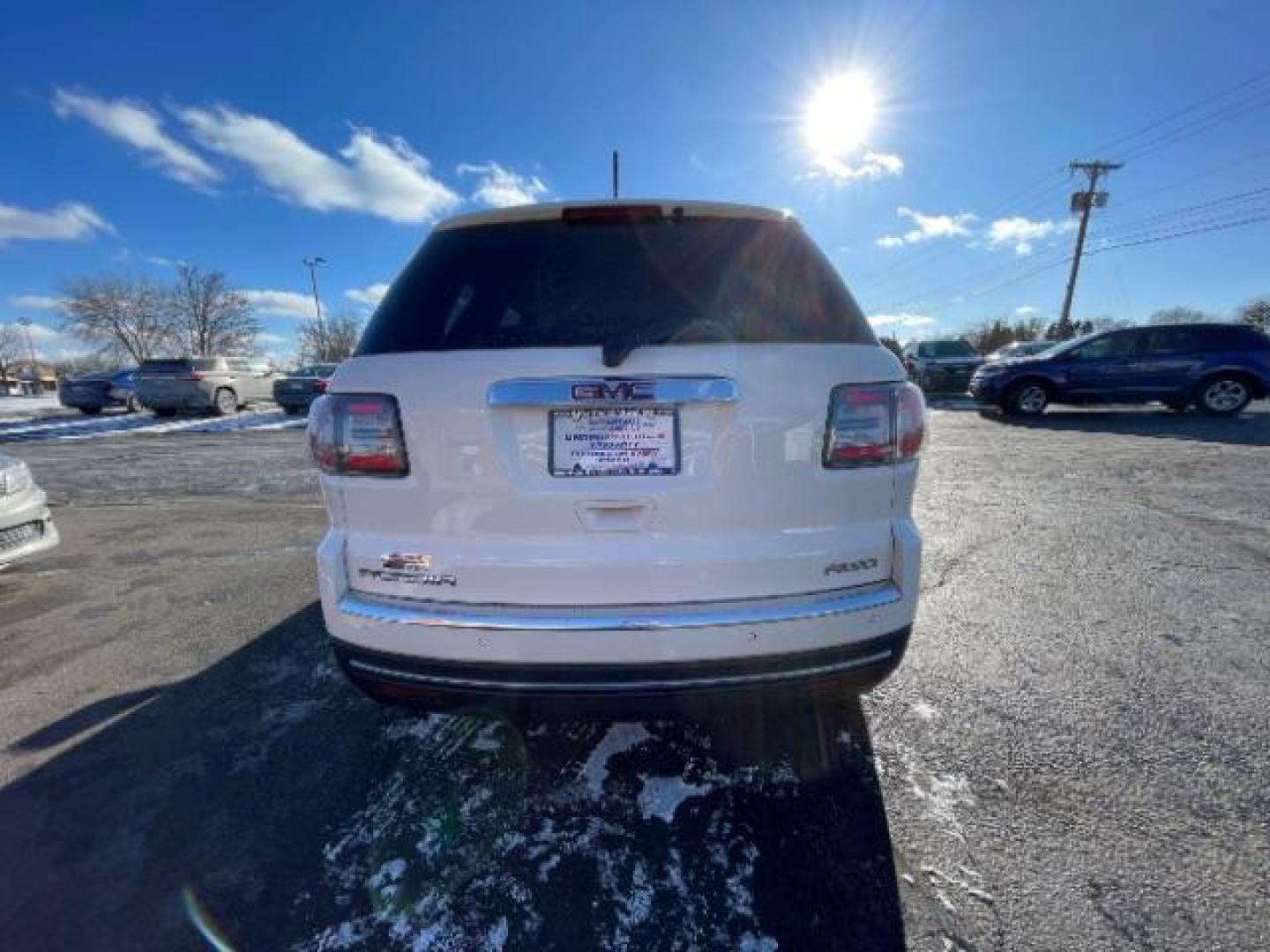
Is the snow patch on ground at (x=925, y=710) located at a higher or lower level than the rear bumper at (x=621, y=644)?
lower

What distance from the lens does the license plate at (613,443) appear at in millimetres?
1642

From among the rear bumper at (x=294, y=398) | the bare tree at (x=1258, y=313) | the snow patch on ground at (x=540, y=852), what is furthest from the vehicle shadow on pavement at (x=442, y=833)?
the bare tree at (x=1258, y=313)

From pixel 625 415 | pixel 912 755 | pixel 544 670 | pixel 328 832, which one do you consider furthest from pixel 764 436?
pixel 328 832

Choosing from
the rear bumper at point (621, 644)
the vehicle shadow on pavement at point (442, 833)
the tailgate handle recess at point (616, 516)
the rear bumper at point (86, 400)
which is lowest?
the rear bumper at point (86, 400)

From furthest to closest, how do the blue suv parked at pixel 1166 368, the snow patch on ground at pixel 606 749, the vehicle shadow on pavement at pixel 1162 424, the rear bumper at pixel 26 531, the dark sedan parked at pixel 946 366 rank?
the dark sedan parked at pixel 946 366 < the blue suv parked at pixel 1166 368 < the vehicle shadow on pavement at pixel 1162 424 < the rear bumper at pixel 26 531 < the snow patch on ground at pixel 606 749

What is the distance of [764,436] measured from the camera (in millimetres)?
1649

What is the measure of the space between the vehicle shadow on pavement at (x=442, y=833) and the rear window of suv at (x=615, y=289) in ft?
4.34

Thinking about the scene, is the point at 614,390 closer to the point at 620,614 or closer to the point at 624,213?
the point at 620,614

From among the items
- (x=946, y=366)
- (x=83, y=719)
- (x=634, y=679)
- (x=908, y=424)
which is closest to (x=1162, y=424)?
(x=946, y=366)

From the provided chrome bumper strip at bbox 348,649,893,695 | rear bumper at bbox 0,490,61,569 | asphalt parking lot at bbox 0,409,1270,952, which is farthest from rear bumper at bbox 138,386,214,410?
chrome bumper strip at bbox 348,649,893,695

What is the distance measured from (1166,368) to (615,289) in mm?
13956

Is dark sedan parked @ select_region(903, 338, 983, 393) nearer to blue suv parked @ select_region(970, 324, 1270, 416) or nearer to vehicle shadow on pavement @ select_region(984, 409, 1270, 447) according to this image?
vehicle shadow on pavement @ select_region(984, 409, 1270, 447)

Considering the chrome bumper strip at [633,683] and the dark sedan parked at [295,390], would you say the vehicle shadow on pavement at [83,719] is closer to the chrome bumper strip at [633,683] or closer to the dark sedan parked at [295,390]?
the chrome bumper strip at [633,683]

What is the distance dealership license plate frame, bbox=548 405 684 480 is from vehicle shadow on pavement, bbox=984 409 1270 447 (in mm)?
11098
